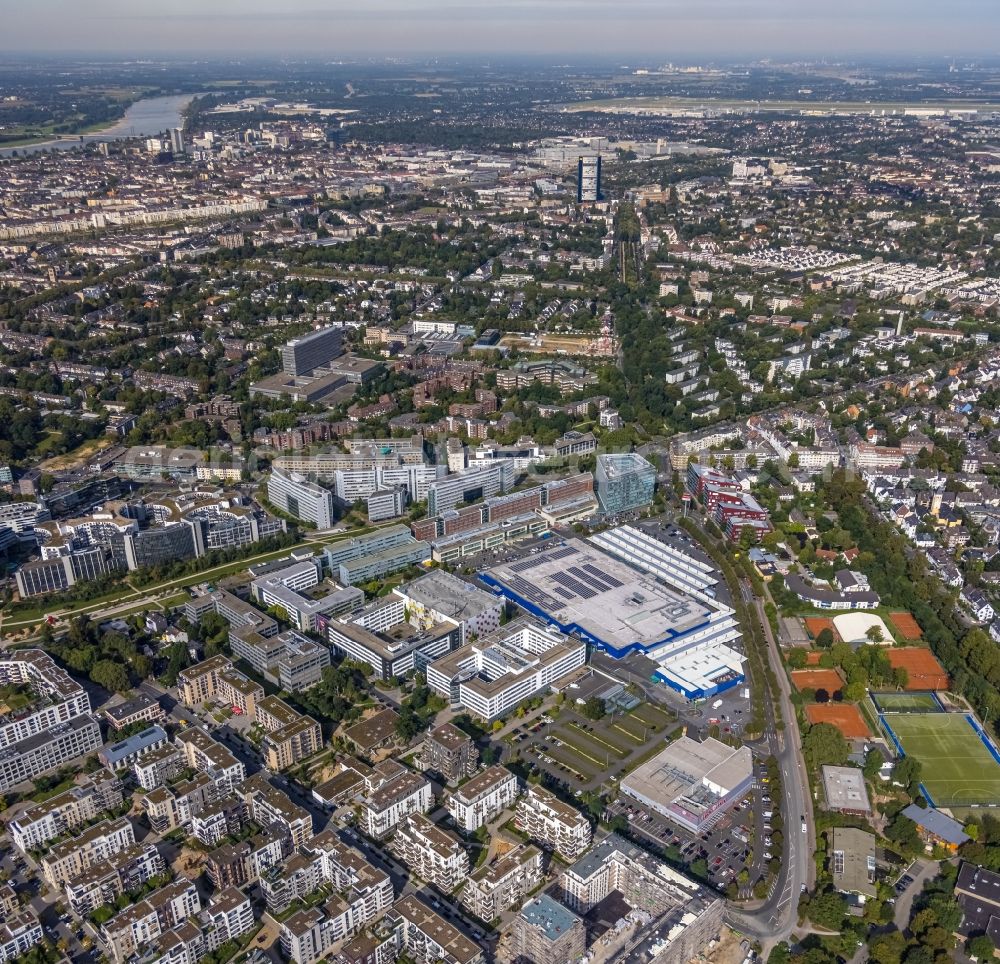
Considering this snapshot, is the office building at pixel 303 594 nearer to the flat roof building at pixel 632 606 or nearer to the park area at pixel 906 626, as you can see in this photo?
the flat roof building at pixel 632 606

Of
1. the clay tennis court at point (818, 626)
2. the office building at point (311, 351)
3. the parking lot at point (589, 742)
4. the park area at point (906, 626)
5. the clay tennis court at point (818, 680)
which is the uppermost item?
the office building at point (311, 351)

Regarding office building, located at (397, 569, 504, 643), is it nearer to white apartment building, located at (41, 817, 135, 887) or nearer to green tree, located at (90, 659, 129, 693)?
green tree, located at (90, 659, 129, 693)

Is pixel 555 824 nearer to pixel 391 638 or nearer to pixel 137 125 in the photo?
pixel 391 638

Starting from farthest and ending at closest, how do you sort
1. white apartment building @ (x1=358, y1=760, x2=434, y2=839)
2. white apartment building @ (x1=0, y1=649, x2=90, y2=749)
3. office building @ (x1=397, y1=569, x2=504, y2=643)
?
office building @ (x1=397, y1=569, x2=504, y2=643), white apartment building @ (x1=0, y1=649, x2=90, y2=749), white apartment building @ (x1=358, y1=760, x2=434, y2=839)

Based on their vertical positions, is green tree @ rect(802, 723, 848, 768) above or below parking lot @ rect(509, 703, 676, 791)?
above

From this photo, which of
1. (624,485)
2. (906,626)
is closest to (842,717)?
(906,626)

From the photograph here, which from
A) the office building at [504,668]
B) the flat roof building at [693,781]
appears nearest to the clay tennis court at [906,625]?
the flat roof building at [693,781]

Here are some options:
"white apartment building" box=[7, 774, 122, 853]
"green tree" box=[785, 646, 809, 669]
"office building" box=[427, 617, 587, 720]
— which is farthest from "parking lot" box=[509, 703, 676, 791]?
"white apartment building" box=[7, 774, 122, 853]
